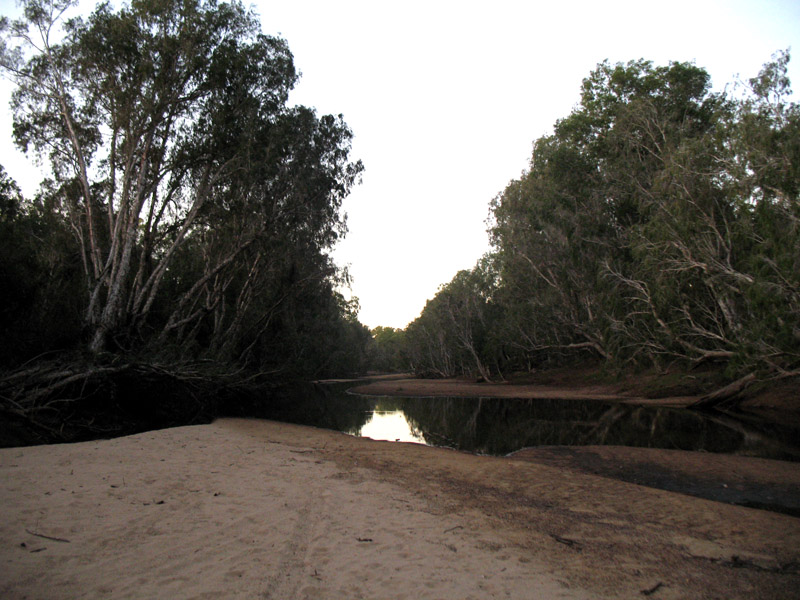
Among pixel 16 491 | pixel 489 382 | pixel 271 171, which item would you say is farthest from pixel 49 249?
pixel 489 382

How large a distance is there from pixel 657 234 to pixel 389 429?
532 inches

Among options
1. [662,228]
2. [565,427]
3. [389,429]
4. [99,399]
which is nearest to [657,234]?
[662,228]

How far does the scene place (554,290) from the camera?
3306cm

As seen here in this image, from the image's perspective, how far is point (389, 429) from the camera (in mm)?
17078

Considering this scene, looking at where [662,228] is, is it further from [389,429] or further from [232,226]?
[232,226]

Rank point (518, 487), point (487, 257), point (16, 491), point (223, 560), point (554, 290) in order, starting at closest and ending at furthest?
1. point (223, 560)
2. point (16, 491)
3. point (518, 487)
4. point (554, 290)
5. point (487, 257)

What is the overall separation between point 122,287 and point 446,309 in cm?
3905

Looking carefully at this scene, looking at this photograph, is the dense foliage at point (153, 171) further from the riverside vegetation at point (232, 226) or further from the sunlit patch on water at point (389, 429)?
Result: the sunlit patch on water at point (389, 429)

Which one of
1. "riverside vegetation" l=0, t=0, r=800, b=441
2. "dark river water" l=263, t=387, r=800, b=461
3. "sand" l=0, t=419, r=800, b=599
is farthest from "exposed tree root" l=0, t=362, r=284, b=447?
"dark river water" l=263, t=387, r=800, b=461

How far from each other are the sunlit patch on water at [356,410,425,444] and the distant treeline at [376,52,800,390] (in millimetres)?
11332

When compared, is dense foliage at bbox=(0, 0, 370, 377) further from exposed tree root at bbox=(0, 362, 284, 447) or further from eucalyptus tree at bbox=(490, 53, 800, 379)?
→ eucalyptus tree at bbox=(490, 53, 800, 379)

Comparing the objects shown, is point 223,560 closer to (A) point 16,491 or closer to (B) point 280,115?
(A) point 16,491

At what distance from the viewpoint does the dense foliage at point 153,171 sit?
14.2m

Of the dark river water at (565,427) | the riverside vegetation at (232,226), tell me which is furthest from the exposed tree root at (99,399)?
the dark river water at (565,427)
